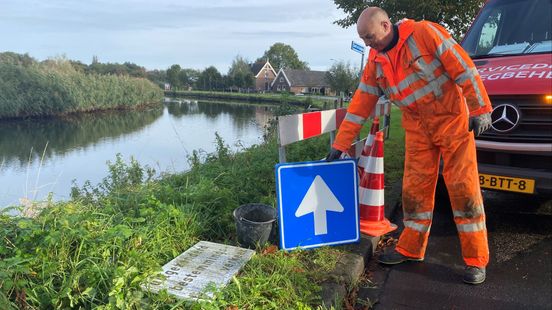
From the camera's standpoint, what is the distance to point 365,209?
3.89 metres

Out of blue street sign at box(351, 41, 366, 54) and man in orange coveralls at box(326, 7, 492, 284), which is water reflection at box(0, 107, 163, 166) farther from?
man in orange coveralls at box(326, 7, 492, 284)

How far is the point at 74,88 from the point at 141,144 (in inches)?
803

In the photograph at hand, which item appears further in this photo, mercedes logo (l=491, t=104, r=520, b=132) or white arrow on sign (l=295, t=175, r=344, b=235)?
mercedes logo (l=491, t=104, r=520, b=132)

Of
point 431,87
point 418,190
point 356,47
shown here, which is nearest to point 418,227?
point 418,190

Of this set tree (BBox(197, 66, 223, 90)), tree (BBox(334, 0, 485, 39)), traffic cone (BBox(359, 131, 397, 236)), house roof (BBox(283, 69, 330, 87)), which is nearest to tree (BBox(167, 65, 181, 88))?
tree (BBox(197, 66, 223, 90))

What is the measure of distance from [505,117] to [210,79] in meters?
87.8

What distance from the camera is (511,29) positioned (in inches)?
179

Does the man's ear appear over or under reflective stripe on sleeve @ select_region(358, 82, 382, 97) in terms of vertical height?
over

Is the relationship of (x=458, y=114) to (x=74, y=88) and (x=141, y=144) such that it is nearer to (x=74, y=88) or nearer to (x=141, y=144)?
(x=141, y=144)

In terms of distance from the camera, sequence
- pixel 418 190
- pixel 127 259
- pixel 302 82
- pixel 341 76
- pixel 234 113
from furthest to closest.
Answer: pixel 302 82 → pixel 341 76 → pixel 234 113 → pixel 418 190 → pixel 127 259

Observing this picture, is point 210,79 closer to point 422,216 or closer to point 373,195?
point 373,195

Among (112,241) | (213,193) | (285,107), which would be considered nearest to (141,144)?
(285,107)

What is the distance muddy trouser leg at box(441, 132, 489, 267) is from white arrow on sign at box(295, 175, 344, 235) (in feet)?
3.17

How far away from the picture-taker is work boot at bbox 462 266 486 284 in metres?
2.97
